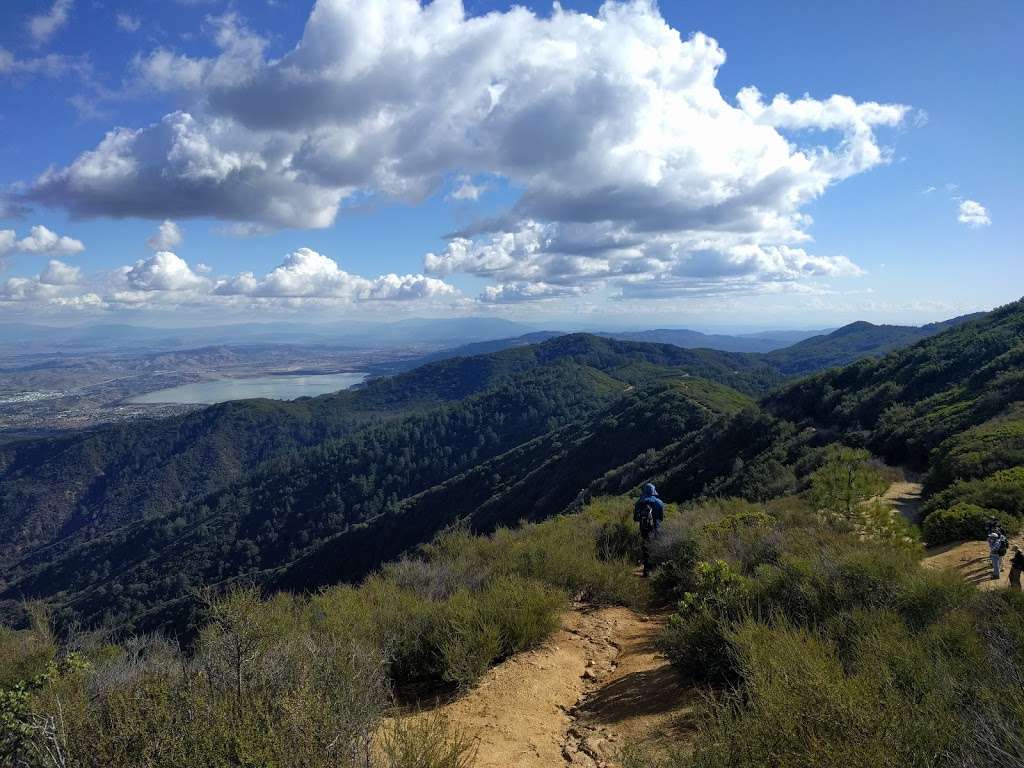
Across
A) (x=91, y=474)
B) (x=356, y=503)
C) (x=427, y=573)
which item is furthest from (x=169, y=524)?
(x=427, y=573)

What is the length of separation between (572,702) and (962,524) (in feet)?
27.9

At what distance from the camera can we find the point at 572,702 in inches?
211

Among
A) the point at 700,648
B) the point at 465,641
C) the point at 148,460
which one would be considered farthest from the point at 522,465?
the point at 148,460

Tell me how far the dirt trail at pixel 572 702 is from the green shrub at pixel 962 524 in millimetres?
6357

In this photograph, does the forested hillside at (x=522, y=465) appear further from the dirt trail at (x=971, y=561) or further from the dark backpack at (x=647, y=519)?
the dark backpack at (x=647, y=519)

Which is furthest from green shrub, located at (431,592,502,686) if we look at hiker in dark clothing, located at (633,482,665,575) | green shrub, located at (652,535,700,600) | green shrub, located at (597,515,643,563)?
hiker in dark clothing, located at (633,482,665,575)

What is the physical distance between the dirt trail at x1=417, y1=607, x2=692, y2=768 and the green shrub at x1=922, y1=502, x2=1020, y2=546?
6357 millimetres

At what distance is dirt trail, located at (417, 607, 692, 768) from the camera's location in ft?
14.6

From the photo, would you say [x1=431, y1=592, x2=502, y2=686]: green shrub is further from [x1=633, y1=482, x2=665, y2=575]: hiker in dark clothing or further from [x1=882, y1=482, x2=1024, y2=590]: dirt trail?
[x1=882, y1=482, x2=1024, y2=590]: dirt trail

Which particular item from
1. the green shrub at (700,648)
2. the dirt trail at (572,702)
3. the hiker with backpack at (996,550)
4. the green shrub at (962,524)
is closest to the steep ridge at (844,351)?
the green shrub at (962,524)

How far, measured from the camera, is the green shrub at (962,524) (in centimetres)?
923


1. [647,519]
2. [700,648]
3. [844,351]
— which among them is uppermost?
[844,351]

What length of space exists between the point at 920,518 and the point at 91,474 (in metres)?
172

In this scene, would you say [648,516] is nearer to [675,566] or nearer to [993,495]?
[675,566]
